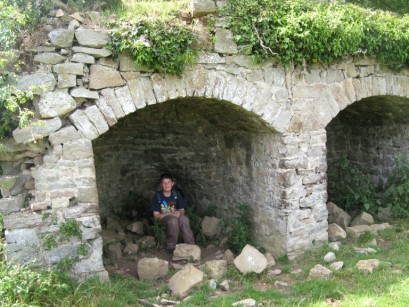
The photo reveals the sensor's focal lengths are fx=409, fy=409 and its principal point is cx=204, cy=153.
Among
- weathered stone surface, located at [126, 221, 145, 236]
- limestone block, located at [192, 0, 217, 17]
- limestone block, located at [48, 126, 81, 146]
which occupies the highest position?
limestone block, located at [192, 0, 217, 17]

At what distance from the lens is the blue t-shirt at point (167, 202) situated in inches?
234

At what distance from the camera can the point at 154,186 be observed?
23.7 feet

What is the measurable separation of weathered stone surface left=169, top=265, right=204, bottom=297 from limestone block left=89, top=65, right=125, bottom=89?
204cm

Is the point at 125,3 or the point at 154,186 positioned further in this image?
the point at 154,186

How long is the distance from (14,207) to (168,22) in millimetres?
2346

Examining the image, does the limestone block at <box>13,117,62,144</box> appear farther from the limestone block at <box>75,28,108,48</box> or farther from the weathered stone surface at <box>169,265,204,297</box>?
the weathered stone surface at <box>169,265,204,297</box>

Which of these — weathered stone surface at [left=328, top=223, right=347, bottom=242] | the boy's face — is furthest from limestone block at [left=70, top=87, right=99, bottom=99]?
weathered stone surface at [left=328, top=223, right=347, bottom=242]

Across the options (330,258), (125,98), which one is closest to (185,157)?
(125,98)

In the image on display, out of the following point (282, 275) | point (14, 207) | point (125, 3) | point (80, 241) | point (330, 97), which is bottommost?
point (282, 275)

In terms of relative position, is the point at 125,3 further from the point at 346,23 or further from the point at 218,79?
the point at 346,23

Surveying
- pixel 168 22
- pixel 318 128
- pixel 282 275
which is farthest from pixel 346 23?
pixel 282 275

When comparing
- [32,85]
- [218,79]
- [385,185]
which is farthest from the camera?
[385,185]

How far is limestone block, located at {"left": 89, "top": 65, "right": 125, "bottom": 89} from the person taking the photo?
A: 12.8 ft

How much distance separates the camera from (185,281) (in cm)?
416
